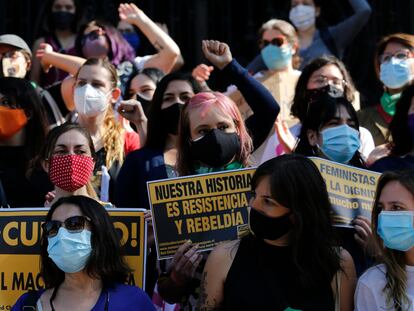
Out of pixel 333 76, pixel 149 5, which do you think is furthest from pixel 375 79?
pixel 333 76

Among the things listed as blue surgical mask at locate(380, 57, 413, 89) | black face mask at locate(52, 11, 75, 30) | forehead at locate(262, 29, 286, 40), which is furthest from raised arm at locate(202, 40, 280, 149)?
black face mask at locate(52, 11, 75, 30)

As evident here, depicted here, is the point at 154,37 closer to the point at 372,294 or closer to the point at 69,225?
the point at 69,225

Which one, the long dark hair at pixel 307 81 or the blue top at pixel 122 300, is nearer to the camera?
the blue top at pixel 122 300

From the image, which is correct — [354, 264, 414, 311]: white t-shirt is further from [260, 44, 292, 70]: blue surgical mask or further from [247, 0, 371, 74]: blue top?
[247, 0, 371, 74]: blue top

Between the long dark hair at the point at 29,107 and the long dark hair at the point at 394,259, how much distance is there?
284 centimetres

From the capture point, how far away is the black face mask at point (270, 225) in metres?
5.52

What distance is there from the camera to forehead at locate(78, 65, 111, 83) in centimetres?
781

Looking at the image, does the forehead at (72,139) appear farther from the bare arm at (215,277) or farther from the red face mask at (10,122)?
the bare arm at (215,277)

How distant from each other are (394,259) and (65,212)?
5.55 feet

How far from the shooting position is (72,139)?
6941 millimetres

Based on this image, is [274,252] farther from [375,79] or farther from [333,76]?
[375,79]

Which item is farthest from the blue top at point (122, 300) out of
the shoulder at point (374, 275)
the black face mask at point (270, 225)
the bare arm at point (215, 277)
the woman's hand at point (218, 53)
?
the woman's hand at point (218, 53)

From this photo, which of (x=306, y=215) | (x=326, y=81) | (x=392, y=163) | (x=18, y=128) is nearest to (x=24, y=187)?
(x=18, y=128)

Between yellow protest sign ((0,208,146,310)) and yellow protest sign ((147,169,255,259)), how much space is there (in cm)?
24
